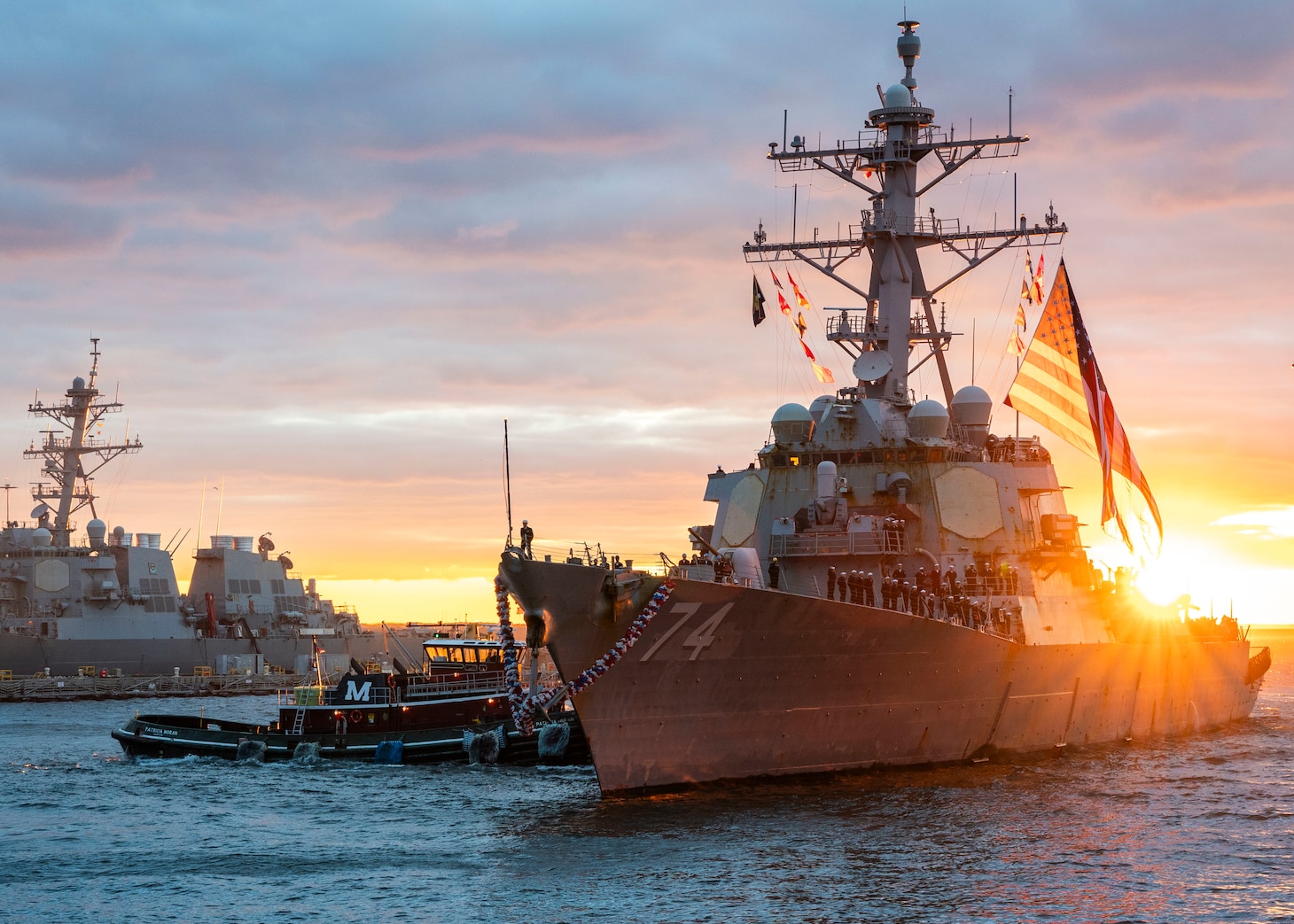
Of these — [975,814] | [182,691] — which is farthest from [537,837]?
[182,691]

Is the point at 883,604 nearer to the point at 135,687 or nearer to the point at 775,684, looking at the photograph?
the point at 775,684

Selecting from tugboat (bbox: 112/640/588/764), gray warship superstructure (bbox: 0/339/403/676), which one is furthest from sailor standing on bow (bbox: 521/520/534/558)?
gray warship superstructure (bbox: 0/339/403/676)

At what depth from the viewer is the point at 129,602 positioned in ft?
221

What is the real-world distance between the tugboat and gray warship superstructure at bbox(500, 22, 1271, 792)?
6934mm

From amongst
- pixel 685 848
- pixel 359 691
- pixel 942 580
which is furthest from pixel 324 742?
pixel 685 848

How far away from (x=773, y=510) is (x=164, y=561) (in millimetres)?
48969

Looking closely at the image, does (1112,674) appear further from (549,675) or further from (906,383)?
(549,675)

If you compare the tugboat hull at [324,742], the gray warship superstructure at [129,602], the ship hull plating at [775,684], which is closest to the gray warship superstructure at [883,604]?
the ship hull plating at [775,684]

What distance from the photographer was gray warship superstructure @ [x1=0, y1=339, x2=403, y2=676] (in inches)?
2554

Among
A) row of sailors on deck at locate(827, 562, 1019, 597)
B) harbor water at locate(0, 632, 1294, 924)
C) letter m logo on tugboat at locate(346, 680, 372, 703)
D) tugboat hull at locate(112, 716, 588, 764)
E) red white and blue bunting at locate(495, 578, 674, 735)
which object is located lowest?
harbor water at locate(0, 632, 1294, 924)

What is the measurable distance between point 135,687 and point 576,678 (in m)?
47.5

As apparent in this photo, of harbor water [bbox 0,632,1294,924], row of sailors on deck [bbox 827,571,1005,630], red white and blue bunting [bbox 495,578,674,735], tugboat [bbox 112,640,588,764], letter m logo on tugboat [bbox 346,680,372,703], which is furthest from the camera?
letter m logo on tugboat [bbox 346,680,372,703]

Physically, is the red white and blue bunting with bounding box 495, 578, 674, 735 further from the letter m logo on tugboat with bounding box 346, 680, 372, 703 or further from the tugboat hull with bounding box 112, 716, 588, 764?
the letter m logo on tugboat with bounding box 346, 680, 372, 703

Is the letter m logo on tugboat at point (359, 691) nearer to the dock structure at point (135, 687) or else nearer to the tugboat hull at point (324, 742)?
the tugboat hull at point (324, 742)
